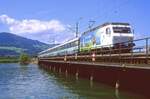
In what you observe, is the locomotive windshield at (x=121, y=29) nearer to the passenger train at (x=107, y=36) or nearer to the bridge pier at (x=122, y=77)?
the passenger train at (x=107, y=36)

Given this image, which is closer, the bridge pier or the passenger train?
the bridge pier

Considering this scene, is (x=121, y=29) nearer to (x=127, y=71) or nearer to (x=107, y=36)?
(x=107, y=36)

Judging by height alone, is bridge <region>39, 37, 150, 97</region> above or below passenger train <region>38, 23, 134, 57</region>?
below

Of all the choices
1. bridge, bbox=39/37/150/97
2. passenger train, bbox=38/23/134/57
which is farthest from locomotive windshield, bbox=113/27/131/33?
bridge, bbox=39/37/150/97

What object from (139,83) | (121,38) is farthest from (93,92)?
(121,38)

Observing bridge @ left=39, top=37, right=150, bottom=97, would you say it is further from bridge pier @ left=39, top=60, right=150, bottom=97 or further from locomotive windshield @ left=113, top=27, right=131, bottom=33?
locomotive windshield @ left=113, top=27, right=131, bottom=33

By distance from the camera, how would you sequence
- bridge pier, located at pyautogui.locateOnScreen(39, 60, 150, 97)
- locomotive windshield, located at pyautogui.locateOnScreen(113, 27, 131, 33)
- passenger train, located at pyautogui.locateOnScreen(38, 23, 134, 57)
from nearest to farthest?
bridge pier, located at pyautogui.locateOnScreen(39, 60, 150, 97) < passenger train, located at pyautogui.locateOnScreen(38, 23, 134, 57) < locomotive windshield, located at pyautogui.locateOnScreen(113, 27, 131, 33)

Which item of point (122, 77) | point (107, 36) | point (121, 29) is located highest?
point (121, 29)

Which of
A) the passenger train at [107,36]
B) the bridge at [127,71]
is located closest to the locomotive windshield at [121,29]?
the passenger train at [107,36]

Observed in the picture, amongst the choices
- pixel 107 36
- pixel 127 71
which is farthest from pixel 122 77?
pixel 107 36

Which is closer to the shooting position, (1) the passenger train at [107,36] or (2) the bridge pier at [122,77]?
(2) the bridge pier at [122,77]

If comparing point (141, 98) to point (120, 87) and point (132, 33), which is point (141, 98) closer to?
point (120, 87)

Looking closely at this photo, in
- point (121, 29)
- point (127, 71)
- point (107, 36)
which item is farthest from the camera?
point (107, 36)

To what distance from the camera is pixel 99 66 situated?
41.0m
